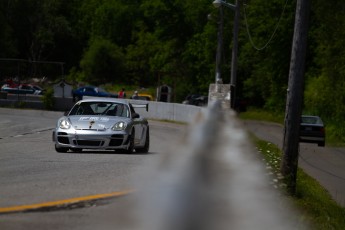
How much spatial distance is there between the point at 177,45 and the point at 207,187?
7806 cm

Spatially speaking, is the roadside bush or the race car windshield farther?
the roadside bush

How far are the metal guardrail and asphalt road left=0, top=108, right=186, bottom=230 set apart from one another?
0.53 feet

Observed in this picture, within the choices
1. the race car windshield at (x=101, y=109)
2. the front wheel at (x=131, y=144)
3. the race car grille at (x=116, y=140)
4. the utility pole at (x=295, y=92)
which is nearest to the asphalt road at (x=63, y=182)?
the race car grille at (x=116, y=140)

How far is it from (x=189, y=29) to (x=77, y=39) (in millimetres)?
40074

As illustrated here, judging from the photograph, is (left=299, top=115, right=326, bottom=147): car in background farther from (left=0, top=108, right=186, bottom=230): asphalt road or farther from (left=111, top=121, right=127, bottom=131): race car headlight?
(left=111, top=121, right=127, bottom=131): race car headlight

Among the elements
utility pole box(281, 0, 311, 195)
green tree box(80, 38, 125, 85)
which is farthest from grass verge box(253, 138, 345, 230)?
green tree box(80, 38, 125, 85)

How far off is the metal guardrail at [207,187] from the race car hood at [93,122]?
575 inches

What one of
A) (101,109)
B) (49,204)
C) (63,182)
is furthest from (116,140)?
(49,204)

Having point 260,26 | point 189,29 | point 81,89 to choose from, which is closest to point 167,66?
point 189,29

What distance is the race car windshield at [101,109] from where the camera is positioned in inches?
719

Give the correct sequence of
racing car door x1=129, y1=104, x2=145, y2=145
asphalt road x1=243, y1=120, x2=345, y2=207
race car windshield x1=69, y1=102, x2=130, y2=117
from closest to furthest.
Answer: asphalt road x1=243, y1=120, x2=345, y2=207
racing car door x1=129, y1=104, x2=145, y2=145
race car windshield x1=69, y1=102, x2=130, y2=117

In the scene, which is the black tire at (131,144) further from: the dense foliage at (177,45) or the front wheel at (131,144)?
the dense foliage at (177,45)

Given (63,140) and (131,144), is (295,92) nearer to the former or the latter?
(131,144)

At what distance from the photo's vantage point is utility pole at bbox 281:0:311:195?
13.1 metres
